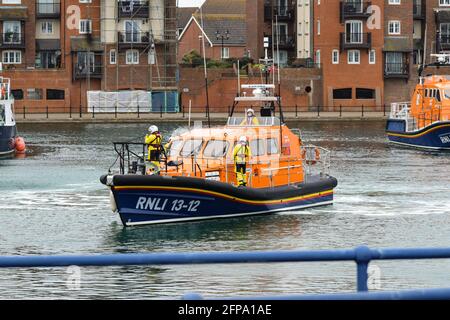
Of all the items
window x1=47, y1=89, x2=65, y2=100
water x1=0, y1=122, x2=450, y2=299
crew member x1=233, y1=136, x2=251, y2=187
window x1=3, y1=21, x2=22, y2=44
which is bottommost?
water x1=0, y1=122, x2=450, y2=299

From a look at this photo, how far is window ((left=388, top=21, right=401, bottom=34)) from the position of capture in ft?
336

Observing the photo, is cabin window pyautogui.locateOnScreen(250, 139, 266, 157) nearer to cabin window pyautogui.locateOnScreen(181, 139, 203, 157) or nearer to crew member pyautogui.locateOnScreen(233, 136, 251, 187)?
crew member pyautogui.locateOnScreen(233, 136, 251, 187)

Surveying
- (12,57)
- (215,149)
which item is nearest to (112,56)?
(12,57)

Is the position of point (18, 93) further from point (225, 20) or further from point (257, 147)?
point (257, 147)

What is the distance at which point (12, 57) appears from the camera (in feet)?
336

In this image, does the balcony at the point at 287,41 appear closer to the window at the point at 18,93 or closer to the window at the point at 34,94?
the window at the point at 34,94

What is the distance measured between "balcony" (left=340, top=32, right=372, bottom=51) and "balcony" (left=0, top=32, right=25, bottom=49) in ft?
85.6

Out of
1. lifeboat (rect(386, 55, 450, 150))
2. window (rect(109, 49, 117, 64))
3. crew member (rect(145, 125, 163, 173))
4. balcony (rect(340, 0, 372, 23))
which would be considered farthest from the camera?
window (rect(109, 49, 117, 64))

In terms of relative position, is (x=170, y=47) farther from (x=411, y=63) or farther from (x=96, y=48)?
(x=411, y=63)

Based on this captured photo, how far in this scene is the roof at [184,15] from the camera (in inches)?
5989

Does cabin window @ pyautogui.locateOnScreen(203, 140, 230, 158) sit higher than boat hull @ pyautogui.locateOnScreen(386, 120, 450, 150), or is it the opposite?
cabin window @ pyautogui.locateOnScreen(203, 140, 230, 158)

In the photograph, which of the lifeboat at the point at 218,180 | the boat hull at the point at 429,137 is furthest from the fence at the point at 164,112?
the lifeboat at the point at 218,180

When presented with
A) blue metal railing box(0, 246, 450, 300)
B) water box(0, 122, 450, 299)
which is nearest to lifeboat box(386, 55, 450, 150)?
water box(0, 122, 450, 299)

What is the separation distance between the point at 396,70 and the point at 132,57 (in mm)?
21703
